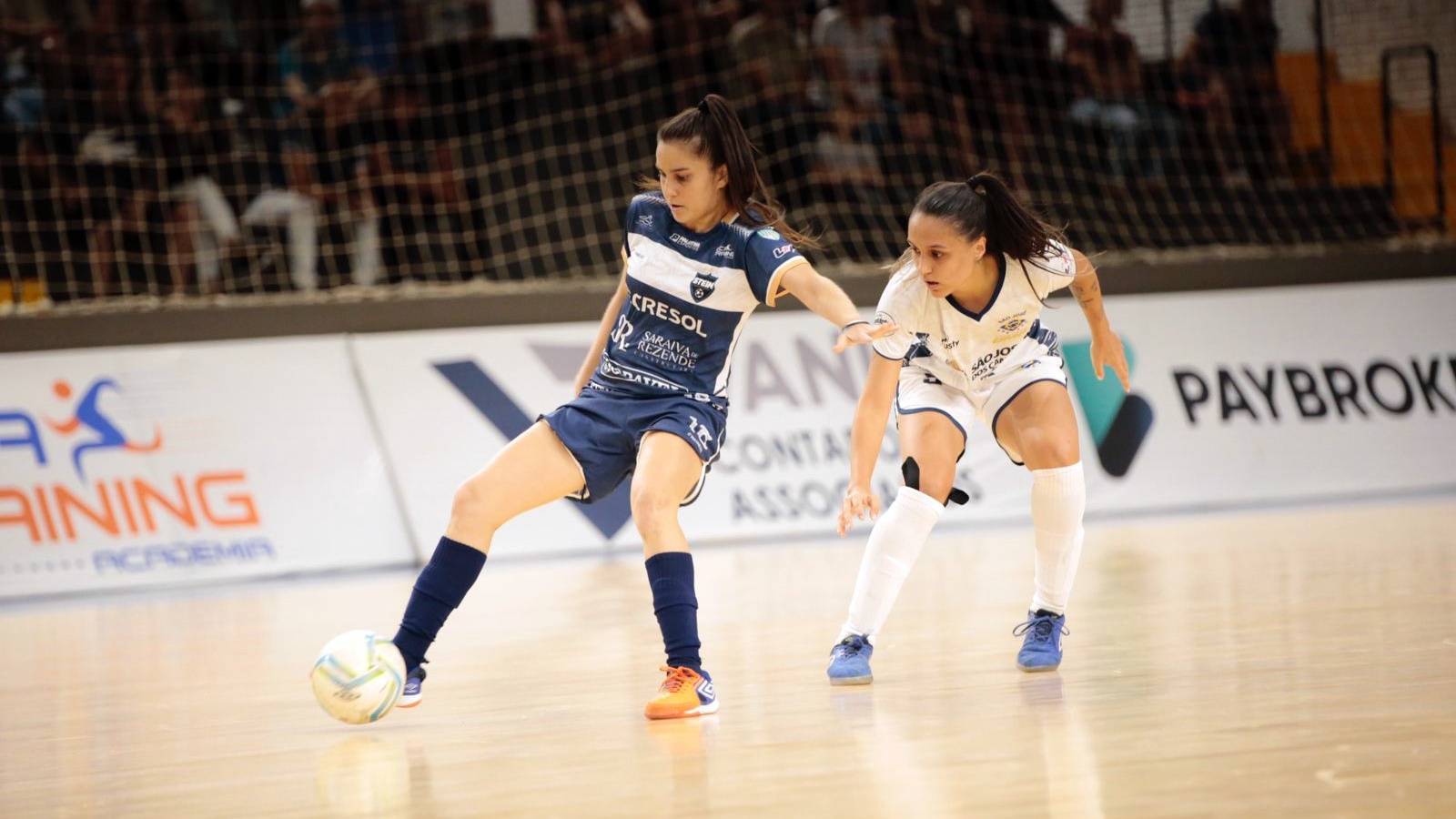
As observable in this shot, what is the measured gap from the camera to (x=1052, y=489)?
387cm

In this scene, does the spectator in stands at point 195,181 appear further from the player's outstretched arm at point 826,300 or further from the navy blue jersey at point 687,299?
the player's outstretched arm at point 826,300

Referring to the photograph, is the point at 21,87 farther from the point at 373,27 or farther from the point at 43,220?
the point at 373,27

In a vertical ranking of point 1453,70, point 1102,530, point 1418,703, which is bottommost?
point 1102,530

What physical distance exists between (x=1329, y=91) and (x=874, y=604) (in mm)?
7988

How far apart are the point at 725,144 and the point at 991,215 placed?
687 millimetres

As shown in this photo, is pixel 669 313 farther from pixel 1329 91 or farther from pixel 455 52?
pixel 1329 91

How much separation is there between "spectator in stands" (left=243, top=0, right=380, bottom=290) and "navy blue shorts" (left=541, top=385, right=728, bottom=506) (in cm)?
531

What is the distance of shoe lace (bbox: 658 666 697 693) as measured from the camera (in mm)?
3332

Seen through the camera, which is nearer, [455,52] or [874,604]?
[874,604]

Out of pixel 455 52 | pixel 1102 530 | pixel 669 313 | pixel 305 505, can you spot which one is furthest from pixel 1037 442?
pixel 455 52

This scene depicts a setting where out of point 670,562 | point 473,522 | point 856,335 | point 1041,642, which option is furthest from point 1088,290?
point 473,522

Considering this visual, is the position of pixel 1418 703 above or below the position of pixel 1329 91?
above

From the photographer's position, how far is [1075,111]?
9.95 metres

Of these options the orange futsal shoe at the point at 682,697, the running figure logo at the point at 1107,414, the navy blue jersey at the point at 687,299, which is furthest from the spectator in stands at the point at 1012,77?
the orange futsal shoe at the point at 682,697
